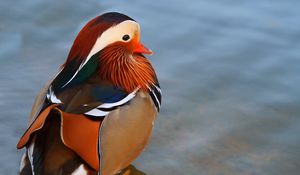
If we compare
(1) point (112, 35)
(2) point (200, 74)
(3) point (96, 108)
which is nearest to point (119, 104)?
(3) point (96, 108)

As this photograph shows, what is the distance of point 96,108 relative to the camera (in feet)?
7.06

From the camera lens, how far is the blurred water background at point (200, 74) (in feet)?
8.54

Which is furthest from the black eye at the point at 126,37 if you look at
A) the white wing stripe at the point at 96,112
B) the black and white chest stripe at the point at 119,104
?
the white wing stripe at the point at 96,112

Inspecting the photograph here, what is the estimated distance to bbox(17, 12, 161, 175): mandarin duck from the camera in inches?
81.4

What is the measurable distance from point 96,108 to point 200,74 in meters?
1.09

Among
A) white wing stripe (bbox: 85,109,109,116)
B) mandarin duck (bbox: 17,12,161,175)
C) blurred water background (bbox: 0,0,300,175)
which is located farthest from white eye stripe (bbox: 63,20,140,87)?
blurred water background (bbox: 0,0,300,175)

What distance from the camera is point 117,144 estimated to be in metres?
2.19

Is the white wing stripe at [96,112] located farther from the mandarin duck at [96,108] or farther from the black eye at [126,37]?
the black eye at [126,37]

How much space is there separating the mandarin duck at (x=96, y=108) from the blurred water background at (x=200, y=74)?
0.33 m

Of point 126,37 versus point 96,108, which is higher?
point 126,37

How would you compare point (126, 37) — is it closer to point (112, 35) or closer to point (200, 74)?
point (112, 35)

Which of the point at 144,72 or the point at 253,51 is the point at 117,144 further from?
the point at 253,51

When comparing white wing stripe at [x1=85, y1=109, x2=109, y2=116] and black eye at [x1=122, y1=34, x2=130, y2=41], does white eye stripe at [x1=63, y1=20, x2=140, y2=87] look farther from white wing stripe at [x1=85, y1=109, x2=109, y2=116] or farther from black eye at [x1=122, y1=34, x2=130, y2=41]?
white wing stripe at [x1=85, y1=109, x2=109, y2=116]

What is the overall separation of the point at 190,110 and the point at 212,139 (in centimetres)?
23
